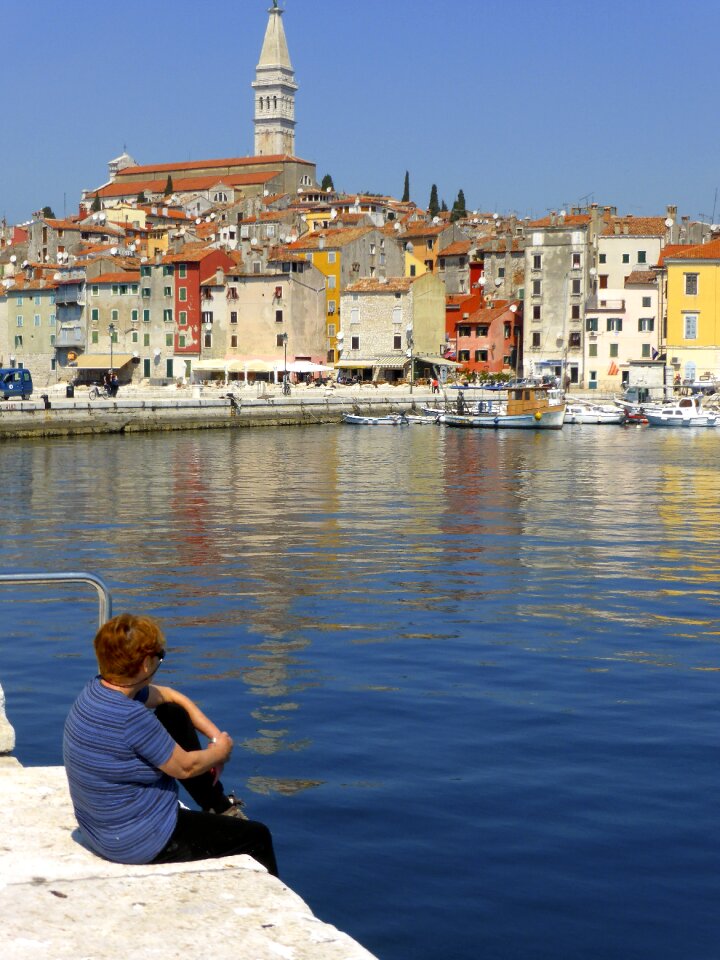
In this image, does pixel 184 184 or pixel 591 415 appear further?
pixel 184 184

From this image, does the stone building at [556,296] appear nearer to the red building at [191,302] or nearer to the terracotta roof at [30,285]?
the red building at [191,302]

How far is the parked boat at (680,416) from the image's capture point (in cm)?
7806

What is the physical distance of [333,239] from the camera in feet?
350

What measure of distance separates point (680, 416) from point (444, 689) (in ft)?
219

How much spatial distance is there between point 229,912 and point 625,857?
4109 mm

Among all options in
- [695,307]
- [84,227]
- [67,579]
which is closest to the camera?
[67,579]

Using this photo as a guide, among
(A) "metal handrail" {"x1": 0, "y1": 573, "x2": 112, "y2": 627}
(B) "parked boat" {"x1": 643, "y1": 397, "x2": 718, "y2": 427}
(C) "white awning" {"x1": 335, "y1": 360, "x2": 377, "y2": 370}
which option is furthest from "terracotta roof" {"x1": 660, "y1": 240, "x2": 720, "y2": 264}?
(A) "metal handrail" {"x1": 0, "y1": 573, "x2": 112, "y2": 627}

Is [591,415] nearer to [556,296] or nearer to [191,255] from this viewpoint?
[556,296]

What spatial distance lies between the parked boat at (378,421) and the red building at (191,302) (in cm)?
2687

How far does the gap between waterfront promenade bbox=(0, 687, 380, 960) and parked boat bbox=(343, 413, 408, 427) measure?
7182 cm

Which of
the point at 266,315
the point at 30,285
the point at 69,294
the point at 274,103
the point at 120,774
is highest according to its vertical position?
the point at 274,103

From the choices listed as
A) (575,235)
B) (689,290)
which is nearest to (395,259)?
(575,235)

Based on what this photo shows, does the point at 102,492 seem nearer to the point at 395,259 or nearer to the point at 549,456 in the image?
the point at 549,456

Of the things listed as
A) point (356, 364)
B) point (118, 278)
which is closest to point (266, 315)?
point (356, 364)
